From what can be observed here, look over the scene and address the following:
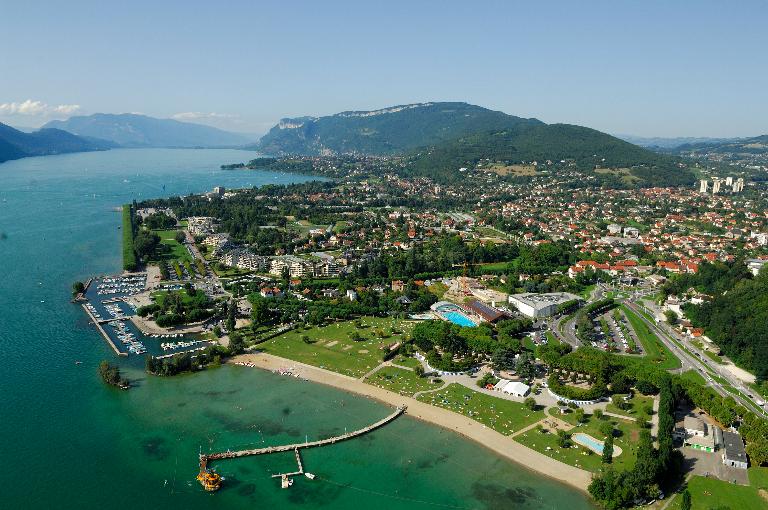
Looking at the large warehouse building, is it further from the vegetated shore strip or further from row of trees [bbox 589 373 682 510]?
row of trees [bbox 589 373 682 510]

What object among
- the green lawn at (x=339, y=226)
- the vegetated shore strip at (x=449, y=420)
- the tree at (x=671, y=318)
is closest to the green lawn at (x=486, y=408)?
the vegetated shore strip at (x=449, y=420)

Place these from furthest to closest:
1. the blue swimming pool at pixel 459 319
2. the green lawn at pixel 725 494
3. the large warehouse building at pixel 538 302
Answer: the large warehouse building at pixel 538 302 < the blue swimming pool at pixel 459 319 < the green lawn at pixel 725 494

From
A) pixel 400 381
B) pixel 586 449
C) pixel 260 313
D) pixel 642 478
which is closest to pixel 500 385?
pixel 400 381

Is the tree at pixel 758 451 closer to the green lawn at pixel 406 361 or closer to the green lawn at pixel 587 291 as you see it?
the green lawn at pixel 406 361

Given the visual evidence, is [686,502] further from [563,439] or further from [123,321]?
[123,321]

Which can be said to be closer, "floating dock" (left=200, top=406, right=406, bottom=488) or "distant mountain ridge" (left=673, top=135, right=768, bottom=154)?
"floating dock" (left=200, top=406, right=406, bottom=488)

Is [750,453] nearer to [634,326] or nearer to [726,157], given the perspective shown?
[634,326]

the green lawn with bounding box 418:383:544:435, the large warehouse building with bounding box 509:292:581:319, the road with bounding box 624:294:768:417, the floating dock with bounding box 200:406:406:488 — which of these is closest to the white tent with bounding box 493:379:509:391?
the green lawn with bounding box 418:383:544:435
